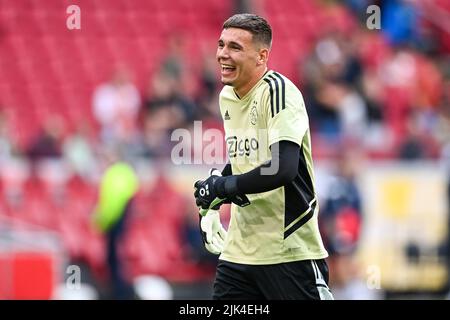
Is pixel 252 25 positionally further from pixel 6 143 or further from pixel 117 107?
pixel 117 107

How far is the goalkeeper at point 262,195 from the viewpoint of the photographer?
6094 millimetres

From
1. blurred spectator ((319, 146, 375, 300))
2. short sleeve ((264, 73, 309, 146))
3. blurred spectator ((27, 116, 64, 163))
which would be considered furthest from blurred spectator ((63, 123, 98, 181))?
short sleeve ((264, 73, 309, 146))

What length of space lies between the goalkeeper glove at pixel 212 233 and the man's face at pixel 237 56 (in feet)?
2.81

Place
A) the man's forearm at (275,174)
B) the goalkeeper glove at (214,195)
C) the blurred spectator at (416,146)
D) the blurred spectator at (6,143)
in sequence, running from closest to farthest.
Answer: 1. the man's forearm at (275,174)
2. the goalkeeper glove at (214,195)
3. the blurred spectator at (6,143)
4. the blurred spectator at (416,146)

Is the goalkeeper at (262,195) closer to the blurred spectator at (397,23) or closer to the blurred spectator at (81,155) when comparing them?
the blurred spectator at (81,155)

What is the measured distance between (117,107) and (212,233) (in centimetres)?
744

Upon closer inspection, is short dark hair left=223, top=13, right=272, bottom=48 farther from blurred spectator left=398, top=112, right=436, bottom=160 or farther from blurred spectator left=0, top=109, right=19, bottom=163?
blurred spectator left=398, top=112, right=436, bottom=160

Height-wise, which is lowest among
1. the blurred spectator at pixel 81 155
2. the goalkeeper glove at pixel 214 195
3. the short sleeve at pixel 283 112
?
the goalkeeper glove at pixel 214 195

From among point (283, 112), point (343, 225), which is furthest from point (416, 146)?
point (283, 112)

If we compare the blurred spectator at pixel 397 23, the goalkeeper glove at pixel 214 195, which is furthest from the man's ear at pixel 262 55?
the blurred spectator at pixel 397 23

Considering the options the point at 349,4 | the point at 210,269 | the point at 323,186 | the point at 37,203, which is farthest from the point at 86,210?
the point at 349,4

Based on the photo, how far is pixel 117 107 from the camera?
13.9 m

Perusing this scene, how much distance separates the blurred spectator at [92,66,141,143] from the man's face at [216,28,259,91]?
7403 mm

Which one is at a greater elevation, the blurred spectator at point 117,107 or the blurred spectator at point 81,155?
the blurred spectator at point 117,107
